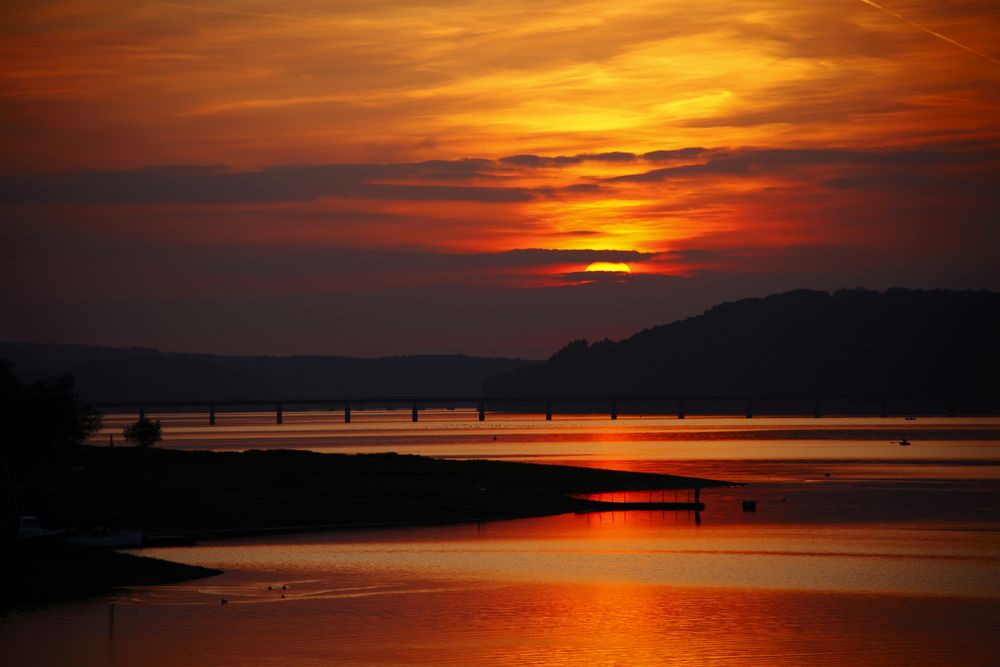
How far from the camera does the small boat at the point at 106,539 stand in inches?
2736

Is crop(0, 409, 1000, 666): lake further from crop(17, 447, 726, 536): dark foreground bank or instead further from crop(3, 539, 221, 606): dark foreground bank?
crop(17, 447, 726, 536): dark foreground bank

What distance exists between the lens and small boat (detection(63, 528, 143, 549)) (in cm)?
6950

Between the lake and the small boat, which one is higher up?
the small boat

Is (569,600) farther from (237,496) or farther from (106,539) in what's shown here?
(237,496)

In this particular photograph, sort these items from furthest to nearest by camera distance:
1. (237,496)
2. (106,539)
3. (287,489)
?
(287,489)
(237,496)
(106,539)

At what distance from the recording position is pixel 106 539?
6994 centimetres

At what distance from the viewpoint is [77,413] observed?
112 m

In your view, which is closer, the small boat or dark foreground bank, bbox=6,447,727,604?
dark foreground bank, bbox=6,447,727,604

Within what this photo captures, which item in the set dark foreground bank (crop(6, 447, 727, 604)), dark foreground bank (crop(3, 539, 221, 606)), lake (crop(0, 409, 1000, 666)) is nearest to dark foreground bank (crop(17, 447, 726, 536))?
dark foreground bank (crop(6, 447, 727, 604))

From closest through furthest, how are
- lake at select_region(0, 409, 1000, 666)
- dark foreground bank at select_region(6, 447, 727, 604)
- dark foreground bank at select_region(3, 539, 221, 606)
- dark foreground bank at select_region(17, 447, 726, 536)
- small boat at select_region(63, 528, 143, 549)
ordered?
lake at select_region(0, 409, 1000, 666)
dark foreground bank at select_region(3, 539, 221, 606)
dark foreground bank at select_region(6, 447, 727, 604)
small boat at select_region(63, 528, 143, 549)
dark foreground bank at select_region(17, 447, 726, 536)

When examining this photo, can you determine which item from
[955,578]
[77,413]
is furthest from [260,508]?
[955,578]

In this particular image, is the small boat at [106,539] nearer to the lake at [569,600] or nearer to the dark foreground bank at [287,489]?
the lake at [569,600]

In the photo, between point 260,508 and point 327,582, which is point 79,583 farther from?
point 260,508

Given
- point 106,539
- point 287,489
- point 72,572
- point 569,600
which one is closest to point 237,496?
point 287,489
